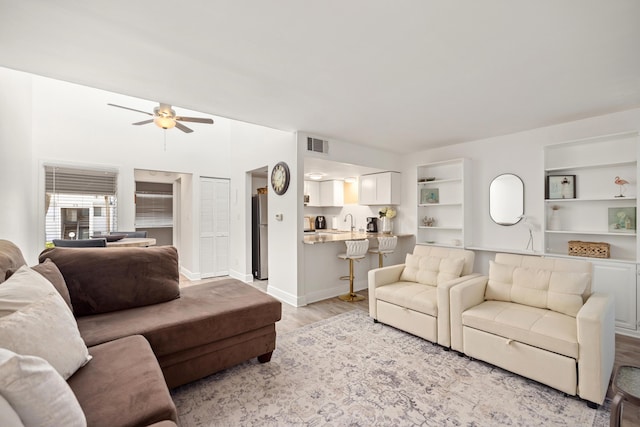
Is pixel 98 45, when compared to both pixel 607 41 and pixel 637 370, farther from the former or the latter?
pixel 637 370

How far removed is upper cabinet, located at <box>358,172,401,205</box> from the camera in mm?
5102

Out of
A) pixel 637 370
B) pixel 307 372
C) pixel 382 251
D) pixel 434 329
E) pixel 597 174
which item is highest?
pixel 597 174

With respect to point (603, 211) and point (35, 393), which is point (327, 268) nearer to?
point (603, 211)

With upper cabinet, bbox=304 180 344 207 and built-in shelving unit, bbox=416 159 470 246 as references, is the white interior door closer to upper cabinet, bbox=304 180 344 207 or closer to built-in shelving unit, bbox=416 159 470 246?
upper cabinet, bbox=304 180 344 207

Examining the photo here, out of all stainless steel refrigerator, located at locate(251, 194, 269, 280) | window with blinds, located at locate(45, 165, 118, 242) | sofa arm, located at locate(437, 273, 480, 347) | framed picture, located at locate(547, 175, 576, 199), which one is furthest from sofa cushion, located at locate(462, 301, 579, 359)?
window with blinds, located at locate(45, 165, 118, 242)

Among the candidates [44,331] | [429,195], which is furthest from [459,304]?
[44,331]

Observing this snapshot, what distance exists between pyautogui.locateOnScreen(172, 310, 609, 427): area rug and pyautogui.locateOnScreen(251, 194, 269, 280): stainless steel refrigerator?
9.35ft

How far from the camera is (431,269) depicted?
11.1 ft

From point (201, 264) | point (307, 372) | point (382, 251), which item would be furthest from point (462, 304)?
Answer: point (201, 264)

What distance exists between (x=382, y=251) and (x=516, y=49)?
9.82 ft

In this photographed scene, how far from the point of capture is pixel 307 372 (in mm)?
2326

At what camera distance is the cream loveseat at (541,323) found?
192 centimetres

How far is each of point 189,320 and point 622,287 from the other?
173 inches

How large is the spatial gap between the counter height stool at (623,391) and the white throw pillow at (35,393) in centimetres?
233
